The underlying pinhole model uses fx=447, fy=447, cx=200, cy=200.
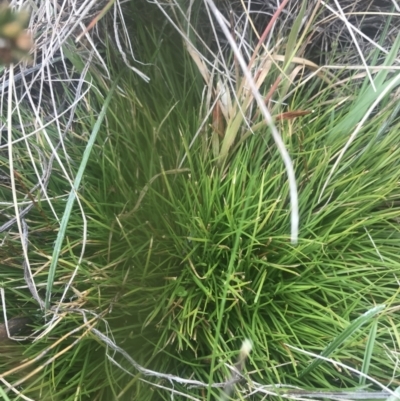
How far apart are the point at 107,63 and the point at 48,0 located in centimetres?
11

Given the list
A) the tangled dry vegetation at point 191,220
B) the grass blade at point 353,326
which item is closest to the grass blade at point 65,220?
the tangled dry vegetation at point 191,220

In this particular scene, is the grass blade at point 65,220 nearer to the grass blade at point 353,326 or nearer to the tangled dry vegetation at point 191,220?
the tangled dry vegetation at point 191,220

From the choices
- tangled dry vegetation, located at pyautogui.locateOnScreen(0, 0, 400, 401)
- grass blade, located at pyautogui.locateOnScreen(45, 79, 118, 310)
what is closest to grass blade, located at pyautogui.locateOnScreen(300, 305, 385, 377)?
tangled dry vegetation, located at pyautogui.locateOnScreen(0, 0, 400, 401)

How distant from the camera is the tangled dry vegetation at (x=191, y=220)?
530 mm

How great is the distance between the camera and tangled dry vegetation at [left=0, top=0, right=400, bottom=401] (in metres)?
0.53

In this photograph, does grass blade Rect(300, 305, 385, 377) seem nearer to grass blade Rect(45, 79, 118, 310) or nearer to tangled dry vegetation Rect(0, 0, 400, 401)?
tangled dry vegetation Rect(0, 0, 400, 401)

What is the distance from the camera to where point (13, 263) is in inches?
22.8

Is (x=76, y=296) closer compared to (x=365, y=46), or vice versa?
(x=76, y=296)

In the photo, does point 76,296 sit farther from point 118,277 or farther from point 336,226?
point 336,226

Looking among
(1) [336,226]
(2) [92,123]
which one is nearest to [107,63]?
(2) [92,123]

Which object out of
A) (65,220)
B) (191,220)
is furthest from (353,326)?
(65,220)

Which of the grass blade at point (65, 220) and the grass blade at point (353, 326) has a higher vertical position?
the grass blade at point (65, 220)

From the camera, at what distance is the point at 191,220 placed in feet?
1.83

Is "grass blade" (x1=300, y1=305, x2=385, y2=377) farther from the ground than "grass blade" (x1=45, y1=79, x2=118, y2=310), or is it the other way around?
"grass blade" (x1=45, y1=79, x2=118, y2=310)
